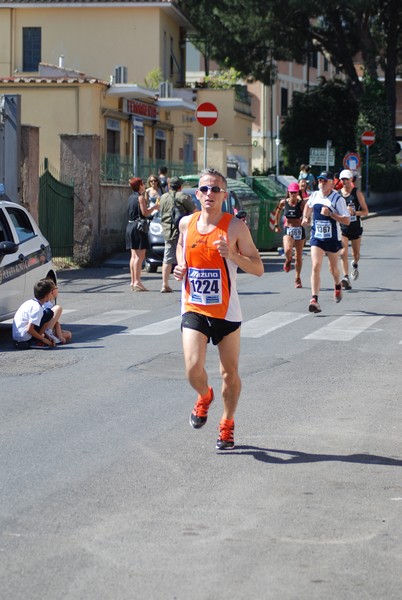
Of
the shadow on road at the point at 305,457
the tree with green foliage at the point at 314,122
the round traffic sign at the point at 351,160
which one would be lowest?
the shadow on road at the point at 305,457

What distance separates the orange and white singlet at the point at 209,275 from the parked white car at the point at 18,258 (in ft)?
20.8

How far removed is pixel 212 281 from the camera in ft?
26.9

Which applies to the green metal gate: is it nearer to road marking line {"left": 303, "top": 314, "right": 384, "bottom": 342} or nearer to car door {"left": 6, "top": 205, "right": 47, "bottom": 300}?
car door {"left": 6, "top": 205, "right": 47, "bottom": 300}

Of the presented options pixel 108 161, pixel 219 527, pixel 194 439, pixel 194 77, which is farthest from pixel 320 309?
pixel 194 77

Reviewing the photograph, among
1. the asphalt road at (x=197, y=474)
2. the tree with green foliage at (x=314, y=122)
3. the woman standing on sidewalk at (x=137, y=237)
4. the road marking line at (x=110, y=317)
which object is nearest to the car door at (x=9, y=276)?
the asphalt road at (x=197, y=474)

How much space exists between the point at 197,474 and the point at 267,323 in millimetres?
8278

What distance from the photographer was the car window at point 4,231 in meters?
14.8

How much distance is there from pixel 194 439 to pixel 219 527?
94.4 inches

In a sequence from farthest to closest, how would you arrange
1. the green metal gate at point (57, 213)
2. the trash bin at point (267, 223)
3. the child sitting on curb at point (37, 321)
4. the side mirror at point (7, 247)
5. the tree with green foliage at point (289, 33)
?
the tree with green foliage at point (289, 33) → the trash bin at point (267, 223) → the green metal gate at point (57, 213) → the side mirror at point (7, 247) → the child sitting on curb at point (37, 321)

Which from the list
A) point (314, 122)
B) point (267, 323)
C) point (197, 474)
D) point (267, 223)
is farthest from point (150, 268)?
point (314, 122)

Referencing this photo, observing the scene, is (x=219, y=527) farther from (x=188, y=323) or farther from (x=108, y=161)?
(x=108, y=161)

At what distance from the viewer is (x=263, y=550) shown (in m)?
5.88

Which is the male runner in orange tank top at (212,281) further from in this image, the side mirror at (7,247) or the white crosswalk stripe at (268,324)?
the side mirror at (7,247)

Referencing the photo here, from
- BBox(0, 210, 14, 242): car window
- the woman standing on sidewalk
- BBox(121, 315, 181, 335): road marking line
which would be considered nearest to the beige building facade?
the woman standing on sidewalk
